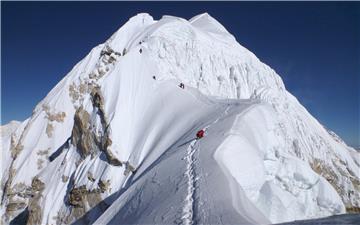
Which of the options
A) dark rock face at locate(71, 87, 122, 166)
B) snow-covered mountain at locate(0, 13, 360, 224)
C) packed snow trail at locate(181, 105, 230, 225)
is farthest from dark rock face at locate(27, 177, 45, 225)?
packed snow trail at locate(181, 105, 230, 225)

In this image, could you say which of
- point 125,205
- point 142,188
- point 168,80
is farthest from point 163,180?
point 168,80

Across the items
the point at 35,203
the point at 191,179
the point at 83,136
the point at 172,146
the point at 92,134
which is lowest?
→ the point at 191,179

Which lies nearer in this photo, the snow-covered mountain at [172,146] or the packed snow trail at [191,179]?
the packed snow trail at [191,179]

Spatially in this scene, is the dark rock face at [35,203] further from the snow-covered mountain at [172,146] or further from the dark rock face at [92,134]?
the dark rock face at [92,134]

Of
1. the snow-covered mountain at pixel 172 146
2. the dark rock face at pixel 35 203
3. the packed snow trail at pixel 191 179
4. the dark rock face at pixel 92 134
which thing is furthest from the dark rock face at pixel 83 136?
the packed snow trail at pixel 191 179

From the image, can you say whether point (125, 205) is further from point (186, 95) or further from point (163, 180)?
point (186, 95)

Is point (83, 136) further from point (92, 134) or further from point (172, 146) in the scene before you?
point (172, 146)

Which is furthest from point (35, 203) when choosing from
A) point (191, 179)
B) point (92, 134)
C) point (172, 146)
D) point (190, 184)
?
point (190, 184)

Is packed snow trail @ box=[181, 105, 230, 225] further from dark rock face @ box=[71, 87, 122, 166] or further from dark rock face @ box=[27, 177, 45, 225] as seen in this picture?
dark rock face @ box=[27, 177, 45, 225]

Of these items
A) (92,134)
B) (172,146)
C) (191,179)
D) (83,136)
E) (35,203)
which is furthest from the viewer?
(83,136)
